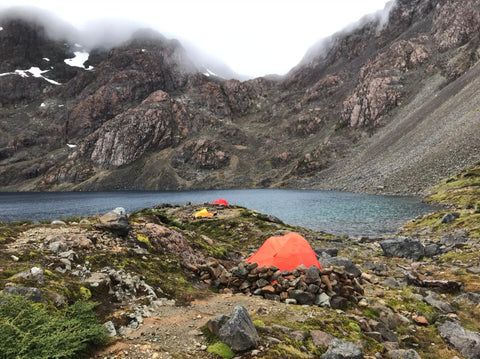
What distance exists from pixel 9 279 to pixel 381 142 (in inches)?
5125

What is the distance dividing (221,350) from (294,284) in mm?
4491

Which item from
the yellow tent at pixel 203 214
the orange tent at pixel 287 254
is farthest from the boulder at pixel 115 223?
the yellow tent at pixel 203 214

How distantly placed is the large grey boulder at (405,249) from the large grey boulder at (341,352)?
1553cm

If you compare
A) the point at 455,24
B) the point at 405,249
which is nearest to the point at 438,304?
the point at 405,249

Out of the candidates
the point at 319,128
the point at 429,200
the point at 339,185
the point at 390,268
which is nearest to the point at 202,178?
the point at 319,128

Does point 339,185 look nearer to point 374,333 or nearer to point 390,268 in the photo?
point 390,268

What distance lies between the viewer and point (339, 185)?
344ft

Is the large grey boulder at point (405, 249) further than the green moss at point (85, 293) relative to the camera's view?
Yes

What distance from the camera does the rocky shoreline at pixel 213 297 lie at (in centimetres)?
545

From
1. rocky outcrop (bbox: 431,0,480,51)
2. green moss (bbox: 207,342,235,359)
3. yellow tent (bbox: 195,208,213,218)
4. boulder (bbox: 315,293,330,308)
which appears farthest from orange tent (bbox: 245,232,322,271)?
rocky outcrop (bbox: 431,0,480,51)

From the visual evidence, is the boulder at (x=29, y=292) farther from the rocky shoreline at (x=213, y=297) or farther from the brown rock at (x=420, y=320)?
the brown rock at (x=420, y=320)

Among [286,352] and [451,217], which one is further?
[451,217]

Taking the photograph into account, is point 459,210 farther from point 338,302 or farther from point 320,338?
point 320,338

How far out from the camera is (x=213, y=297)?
8.39m
